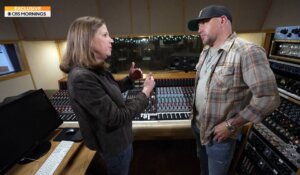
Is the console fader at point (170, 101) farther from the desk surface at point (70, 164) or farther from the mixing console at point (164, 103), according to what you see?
the desk surface at point (70, 164)

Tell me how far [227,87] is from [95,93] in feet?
2.56

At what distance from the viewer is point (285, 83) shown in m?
1.34

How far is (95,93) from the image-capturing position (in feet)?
2.79

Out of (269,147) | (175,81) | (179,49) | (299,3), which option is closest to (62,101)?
(175,81)

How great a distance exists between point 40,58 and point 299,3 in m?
2.98

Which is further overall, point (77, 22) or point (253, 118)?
point (253, 118)

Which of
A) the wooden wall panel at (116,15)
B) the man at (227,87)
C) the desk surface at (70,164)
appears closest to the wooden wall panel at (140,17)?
the wooden wall panel at (116,15)

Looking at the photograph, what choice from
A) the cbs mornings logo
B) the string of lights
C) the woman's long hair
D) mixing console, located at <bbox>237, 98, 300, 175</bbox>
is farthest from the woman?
the string of lights

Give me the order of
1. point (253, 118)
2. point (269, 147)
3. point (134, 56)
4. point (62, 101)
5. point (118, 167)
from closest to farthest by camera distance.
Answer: point (253, 118), point (118, 167), point (269, 147), point (62, 101), point (134, 56)

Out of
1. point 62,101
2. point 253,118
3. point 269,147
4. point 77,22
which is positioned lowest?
point 269,147

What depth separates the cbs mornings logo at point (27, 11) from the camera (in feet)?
6.27

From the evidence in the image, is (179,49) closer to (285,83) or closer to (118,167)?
(285,83)

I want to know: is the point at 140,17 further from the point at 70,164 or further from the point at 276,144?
the point at 276,144

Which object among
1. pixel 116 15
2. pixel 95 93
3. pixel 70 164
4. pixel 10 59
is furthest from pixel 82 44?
pixel 10 59
